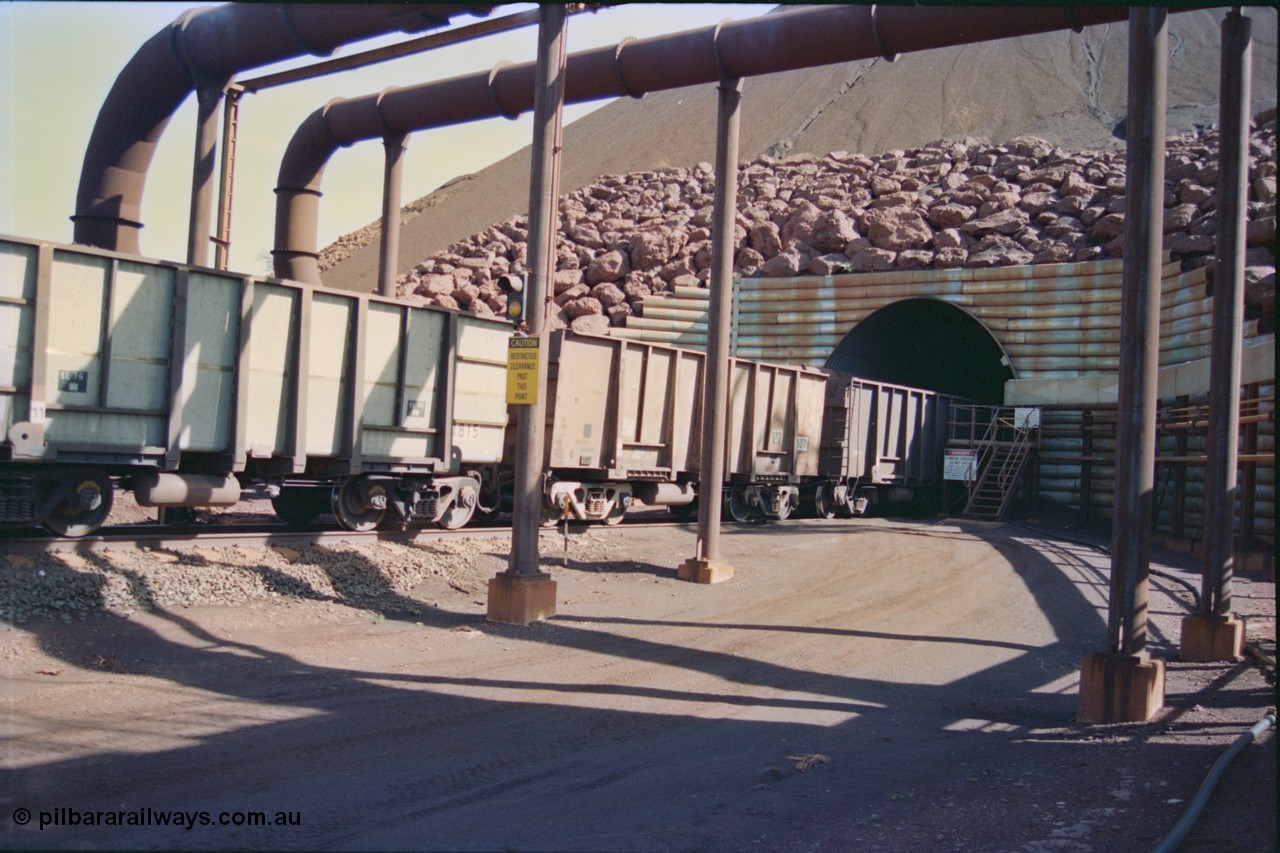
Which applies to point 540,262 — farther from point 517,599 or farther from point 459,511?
point 459,511

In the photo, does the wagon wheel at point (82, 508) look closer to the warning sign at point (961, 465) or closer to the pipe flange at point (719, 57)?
the pipe flange at point (719, 57)

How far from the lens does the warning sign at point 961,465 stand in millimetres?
25031

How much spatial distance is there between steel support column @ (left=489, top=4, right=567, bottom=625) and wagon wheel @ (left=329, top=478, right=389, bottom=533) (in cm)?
353

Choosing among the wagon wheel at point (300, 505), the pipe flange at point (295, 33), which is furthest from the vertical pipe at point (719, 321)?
the pipe flange at point (295, 33)

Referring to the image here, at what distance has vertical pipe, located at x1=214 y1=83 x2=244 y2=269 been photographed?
1562 centimetres

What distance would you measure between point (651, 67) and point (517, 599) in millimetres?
8250

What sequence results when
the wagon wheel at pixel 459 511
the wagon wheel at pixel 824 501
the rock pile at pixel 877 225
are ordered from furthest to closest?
1. the rock pile at pixel 877 225
2. the wagon wheel at pixel 824 501
3. the wagon wheel at pixel 459 511

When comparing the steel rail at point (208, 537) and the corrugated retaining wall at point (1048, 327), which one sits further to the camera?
the corrugated retaining wall at point (1048, 327)

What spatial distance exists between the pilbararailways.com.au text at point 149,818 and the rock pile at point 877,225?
2383 cm

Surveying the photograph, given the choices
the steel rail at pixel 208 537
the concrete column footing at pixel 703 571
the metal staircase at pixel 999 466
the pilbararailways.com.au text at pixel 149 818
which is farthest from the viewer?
the metal staircase at pixel 999 466

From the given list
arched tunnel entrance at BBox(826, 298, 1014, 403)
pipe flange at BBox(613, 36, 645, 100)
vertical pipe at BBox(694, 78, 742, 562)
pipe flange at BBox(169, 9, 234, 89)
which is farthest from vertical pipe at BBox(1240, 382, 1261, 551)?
pipe flange at BBox(169, 9, 234, 89)

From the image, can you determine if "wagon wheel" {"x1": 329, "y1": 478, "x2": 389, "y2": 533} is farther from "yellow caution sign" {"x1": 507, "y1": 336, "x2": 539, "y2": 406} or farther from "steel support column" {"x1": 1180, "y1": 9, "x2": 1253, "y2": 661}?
"steel support column" {"x1": 1180, "y1": 9, "x2": 1253, "y2": 661}

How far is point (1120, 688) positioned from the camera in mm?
7562

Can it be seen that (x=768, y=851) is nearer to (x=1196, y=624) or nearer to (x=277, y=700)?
(x=277, y=700)
